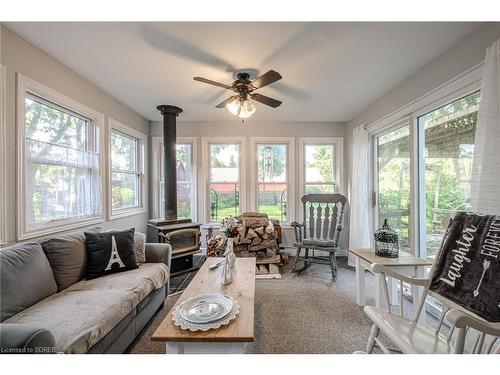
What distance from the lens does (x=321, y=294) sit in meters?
2.43

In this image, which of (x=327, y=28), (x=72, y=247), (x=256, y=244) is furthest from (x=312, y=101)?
(x=72, y=247)

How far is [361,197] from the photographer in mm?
3162

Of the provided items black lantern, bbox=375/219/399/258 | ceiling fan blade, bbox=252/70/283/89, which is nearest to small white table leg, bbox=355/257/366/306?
black lantern, bbox=375/219/399/258

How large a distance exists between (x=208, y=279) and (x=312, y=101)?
8.63 feet

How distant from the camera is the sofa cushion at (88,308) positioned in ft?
3.69

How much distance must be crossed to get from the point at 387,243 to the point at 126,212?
336cm

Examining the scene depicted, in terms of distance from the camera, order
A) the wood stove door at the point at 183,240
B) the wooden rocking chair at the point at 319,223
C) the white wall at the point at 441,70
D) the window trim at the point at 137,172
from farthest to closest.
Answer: the wooden rocking chair at the point at 319,223, the wood stove door at the point at 183,240, the window trim at the point at 137,172, the white wall at the point at 441,70

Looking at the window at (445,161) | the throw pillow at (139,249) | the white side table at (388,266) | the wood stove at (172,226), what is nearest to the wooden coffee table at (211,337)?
the white side table at (388,266)

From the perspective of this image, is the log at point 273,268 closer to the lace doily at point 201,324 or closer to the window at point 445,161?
the window at point 445,161

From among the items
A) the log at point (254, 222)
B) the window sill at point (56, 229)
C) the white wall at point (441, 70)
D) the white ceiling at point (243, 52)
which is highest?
the white ceiling at point (243, 52)

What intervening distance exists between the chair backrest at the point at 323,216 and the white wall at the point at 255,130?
0.47m

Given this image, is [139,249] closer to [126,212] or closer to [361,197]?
[126,212]

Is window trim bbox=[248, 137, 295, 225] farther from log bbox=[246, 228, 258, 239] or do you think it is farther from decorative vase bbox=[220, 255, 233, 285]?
decorative vase bbox=[220, 255, 233, 285]
